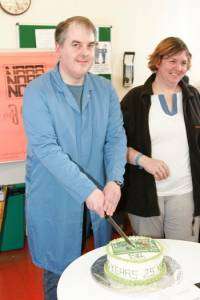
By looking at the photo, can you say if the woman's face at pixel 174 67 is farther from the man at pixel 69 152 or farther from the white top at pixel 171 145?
the man at pixel 69 152

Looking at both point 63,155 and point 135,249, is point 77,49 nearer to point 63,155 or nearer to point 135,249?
point 63,155

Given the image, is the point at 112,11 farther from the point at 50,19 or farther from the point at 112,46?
the point at 50,19

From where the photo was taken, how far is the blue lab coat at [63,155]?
58.2 inches

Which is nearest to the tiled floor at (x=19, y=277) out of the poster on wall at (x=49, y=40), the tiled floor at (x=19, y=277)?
the tiled floor at (x=19, y=277)

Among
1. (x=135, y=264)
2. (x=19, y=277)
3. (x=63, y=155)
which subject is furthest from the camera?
(x=19, y=277)

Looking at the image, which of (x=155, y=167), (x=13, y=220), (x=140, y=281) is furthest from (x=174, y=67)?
(x=13, y=220)

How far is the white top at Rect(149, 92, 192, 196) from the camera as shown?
1.82 meters

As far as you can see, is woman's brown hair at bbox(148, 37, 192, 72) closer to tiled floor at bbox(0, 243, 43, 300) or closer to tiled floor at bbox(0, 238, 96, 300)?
tiled floor at bbox(0, 238, 96, 300)

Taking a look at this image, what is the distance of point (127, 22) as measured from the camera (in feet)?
10.4

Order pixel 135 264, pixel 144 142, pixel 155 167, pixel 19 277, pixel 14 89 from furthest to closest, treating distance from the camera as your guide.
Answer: pixel 14 89 → pixel 19 277 → pixel 144 142 → pixel 155 167 → pixel 135 264

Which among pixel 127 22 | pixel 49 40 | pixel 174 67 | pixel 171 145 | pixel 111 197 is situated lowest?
pixel 111 197

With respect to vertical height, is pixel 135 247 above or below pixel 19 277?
above

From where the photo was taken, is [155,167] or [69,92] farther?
[155,167]

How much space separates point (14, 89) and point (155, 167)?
1479mm
